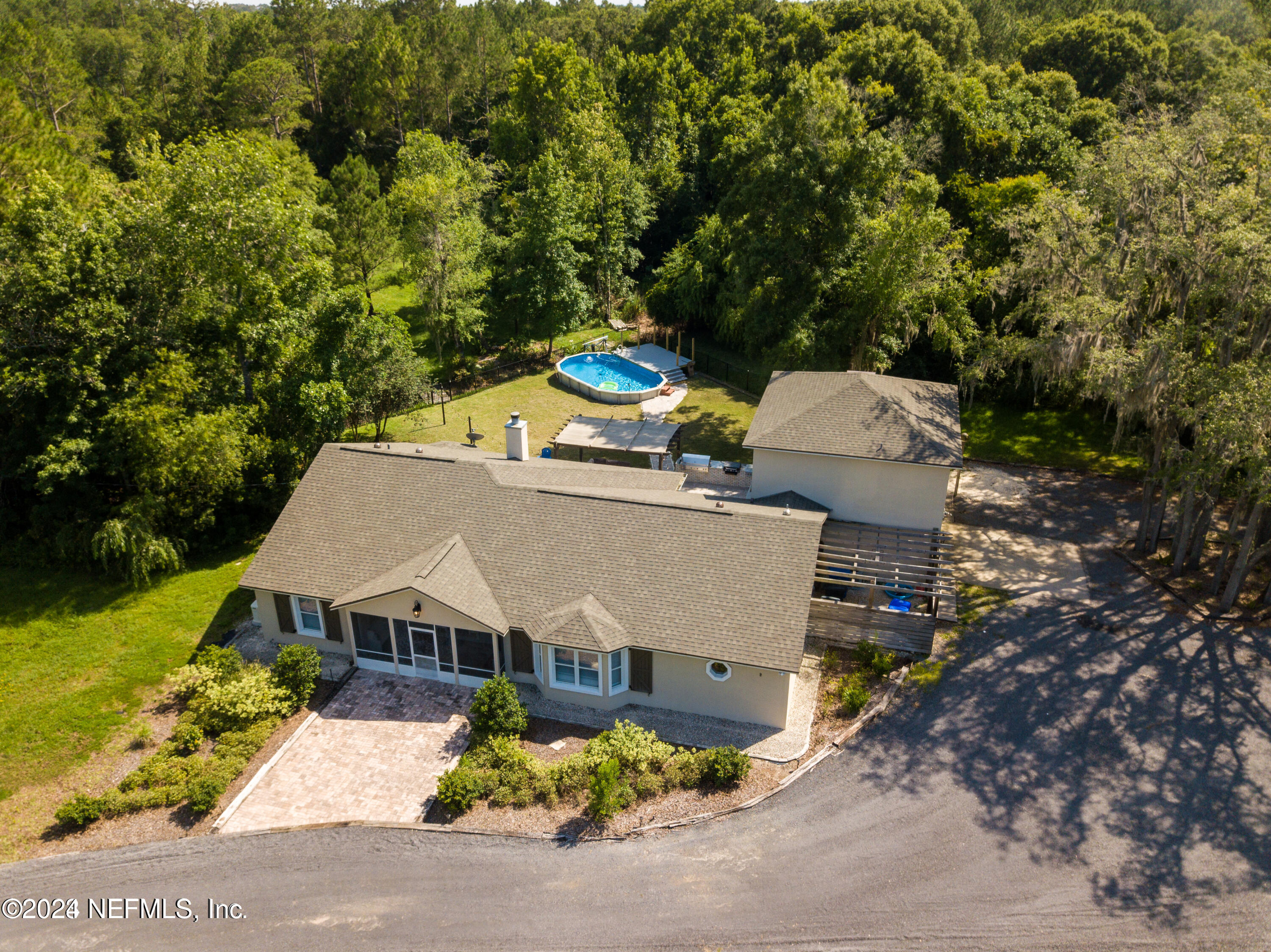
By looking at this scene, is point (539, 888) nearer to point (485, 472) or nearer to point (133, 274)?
point (485, 472)

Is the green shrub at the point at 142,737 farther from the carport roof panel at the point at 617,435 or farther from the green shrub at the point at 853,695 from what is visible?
the green shrub at the point at 853,695

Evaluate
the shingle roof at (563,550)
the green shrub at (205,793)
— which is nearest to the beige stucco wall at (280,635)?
the shingle roof at (563,550)

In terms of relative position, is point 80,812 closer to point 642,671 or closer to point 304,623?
point 304,623

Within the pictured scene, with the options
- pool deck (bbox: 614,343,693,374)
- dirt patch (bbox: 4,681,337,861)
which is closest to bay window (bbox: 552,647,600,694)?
dirt patch (bbox: 4,681,337,861)

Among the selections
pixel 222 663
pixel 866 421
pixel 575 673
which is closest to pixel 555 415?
pixel 866 421

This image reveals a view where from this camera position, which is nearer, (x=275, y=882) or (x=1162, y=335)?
(x=275, y=882)

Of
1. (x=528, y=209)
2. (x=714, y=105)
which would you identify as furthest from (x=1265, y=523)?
(x=714, y=105)
